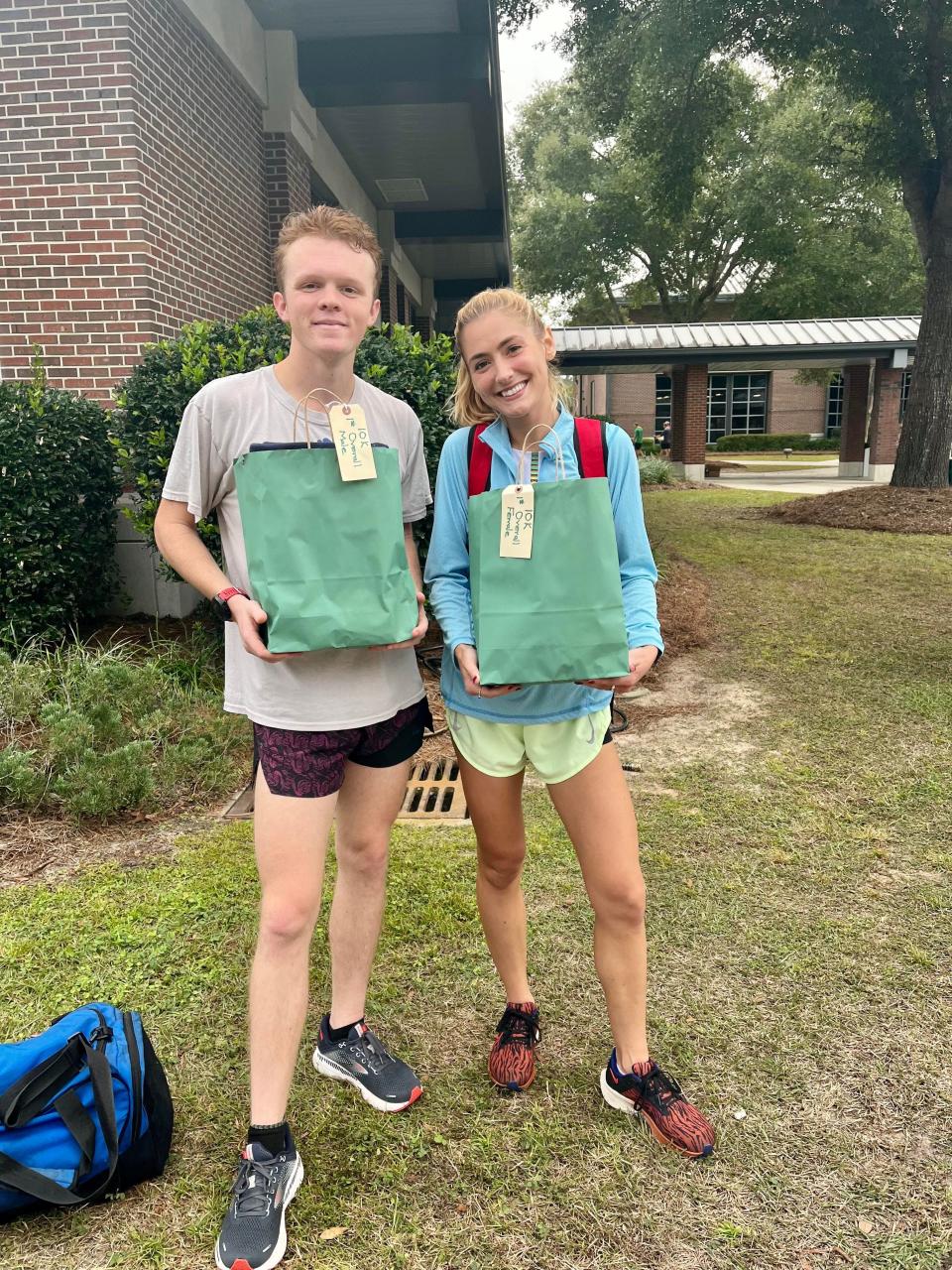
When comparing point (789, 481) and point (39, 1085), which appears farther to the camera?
point (789, 481)

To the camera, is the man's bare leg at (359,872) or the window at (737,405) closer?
the man's bare leg at (359,872)

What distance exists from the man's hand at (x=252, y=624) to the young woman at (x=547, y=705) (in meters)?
0.41

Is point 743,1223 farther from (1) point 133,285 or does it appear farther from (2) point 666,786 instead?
(1) point 133,285

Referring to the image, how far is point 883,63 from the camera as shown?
11703 millimetres

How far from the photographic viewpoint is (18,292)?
6.14 metres

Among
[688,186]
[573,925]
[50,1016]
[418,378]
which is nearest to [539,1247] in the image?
[573,925]

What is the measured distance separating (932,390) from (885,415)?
904 centimetres

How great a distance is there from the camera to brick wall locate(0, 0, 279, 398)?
19.0ft

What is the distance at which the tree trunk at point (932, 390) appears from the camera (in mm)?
13180

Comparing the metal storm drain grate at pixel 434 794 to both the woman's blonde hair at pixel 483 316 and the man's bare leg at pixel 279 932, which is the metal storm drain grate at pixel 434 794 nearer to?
the man's bare leg at pixel 279 932

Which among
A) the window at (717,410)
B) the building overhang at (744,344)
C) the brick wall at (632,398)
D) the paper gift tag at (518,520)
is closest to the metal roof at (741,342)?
the building overhang at (744,344)

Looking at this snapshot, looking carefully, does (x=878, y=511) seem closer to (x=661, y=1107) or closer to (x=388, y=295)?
(x=388, y=295)

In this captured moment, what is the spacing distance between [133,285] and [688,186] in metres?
11.1

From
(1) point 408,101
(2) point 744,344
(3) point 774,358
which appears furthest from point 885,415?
(1) point 408,101
